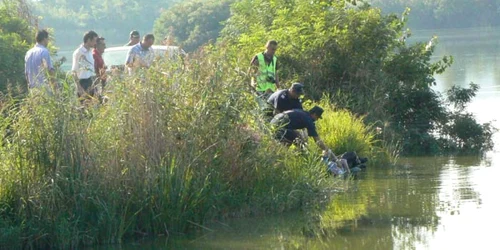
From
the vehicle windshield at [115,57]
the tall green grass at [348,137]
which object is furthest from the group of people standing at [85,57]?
the vehicle windshield at [115,57]

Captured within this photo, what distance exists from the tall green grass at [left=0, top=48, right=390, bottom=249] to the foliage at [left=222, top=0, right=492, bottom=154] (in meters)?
6.56

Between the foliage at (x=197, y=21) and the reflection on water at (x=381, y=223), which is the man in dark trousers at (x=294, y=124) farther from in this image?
the foliage at (x=197, y=21)

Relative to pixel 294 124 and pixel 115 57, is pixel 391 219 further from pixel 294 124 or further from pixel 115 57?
pixel 115 57

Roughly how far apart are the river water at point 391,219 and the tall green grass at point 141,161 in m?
0.31

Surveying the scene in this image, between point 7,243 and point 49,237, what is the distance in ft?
1.38

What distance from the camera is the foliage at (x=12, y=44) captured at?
2186cm

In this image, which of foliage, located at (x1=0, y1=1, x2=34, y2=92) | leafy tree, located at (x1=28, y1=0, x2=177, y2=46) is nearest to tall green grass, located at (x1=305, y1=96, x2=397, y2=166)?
foliage, located at (x1=0, y1=1, x2=34, y2=92)

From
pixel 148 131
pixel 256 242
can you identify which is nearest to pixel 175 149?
pixel 148 131

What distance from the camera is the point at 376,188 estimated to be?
1516cm

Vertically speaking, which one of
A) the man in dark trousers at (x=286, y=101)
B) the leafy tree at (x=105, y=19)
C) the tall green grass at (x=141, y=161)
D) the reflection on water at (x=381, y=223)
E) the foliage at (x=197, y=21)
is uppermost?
the leafy tree at (x=105, y=19)

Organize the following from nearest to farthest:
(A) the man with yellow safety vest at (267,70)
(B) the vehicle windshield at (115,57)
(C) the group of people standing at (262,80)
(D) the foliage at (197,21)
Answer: (C) the group of people standing at (262,80)
(A) the man with yellow safety vest at (267,70)
(B) the vehicle windshield at (115,57)
(D) the foliage at (197,21)

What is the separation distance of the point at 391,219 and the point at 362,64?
25.8ft

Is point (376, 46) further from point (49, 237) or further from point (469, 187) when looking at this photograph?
point (49, 237)

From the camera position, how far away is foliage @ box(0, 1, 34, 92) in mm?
21859
